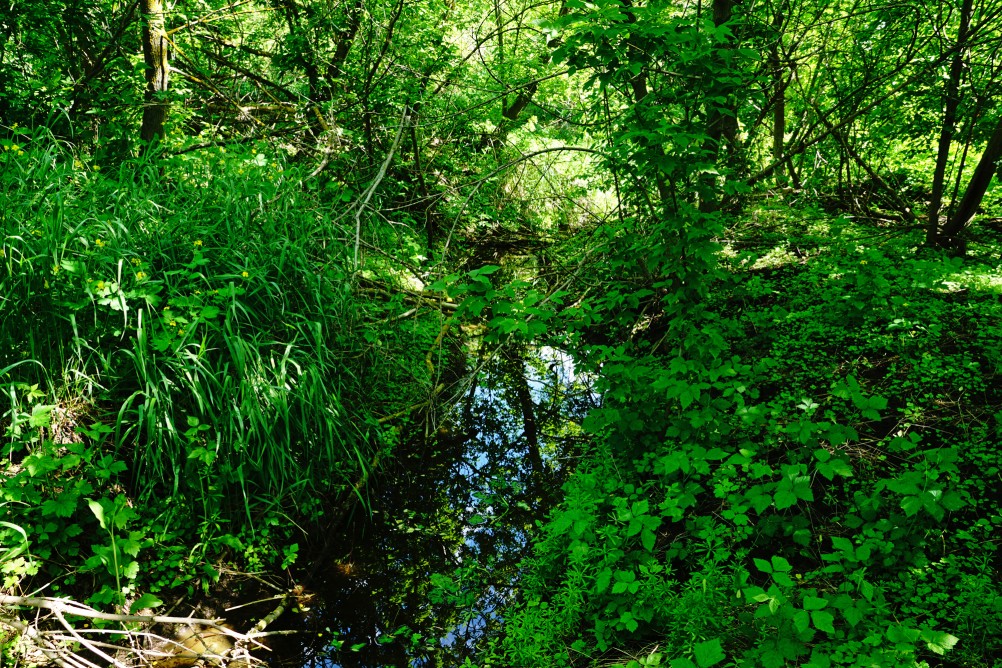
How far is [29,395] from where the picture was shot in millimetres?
2568

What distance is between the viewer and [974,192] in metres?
4.38

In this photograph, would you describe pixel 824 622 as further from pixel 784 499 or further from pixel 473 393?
pixel 473 393

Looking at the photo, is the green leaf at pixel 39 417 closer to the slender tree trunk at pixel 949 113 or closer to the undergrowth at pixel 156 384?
the undergrowth at pixel 156 384

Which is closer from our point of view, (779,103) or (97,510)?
(97,510)

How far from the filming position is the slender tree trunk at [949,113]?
4207 mm

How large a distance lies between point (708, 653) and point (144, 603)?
6.83 feet

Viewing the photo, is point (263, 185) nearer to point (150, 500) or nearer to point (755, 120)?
point (150, 500)

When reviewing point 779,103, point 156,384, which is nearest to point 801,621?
point 156,384

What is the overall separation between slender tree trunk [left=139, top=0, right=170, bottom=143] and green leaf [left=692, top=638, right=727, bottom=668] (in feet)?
13.4

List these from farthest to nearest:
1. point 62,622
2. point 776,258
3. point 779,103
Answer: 1. point 779,103
2. point 776,258
3. point 62,622

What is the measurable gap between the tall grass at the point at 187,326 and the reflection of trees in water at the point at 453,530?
449 mm

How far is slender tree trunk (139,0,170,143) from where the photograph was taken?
400 centimetres

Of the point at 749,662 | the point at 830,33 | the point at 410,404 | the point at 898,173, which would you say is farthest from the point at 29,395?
the point at 898,173

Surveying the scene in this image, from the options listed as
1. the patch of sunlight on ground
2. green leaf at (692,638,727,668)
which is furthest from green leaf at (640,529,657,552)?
the patch of sunlight on ground
